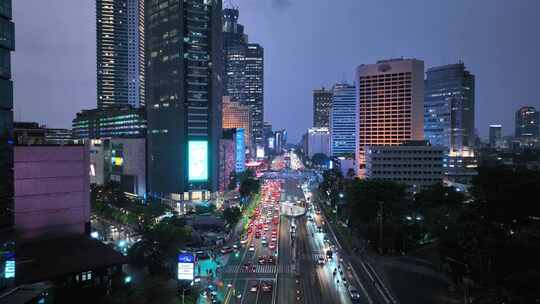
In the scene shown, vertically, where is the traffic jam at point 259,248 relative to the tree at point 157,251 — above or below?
below

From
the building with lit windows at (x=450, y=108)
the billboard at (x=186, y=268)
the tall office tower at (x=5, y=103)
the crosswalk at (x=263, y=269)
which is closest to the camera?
the tall office tower at (x=5, y=103)

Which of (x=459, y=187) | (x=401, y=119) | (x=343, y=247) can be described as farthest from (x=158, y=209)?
(x=401, y=119)

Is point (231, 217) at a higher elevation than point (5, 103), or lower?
lower

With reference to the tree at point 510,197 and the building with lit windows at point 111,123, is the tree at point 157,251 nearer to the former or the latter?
the tree at point 510,197

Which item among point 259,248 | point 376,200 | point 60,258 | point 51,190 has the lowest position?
point 259,248

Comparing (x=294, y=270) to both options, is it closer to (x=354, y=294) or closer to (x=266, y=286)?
(x=266, y=286)

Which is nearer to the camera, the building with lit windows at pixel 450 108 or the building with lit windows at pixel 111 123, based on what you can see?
the building with lit windows at pixel 111 123

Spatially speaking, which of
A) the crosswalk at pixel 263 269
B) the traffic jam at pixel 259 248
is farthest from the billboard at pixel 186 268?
the crosswalk at pixel 263 269

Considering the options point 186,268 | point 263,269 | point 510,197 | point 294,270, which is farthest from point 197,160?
point 510,197

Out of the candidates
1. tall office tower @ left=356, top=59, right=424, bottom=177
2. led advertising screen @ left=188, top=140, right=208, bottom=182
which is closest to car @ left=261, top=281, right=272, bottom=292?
led advertising screen @ left=188, top=140, right=208, bottom=182

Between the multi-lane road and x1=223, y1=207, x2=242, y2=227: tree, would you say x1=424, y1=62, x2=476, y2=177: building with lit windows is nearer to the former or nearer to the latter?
the multi-lane road
